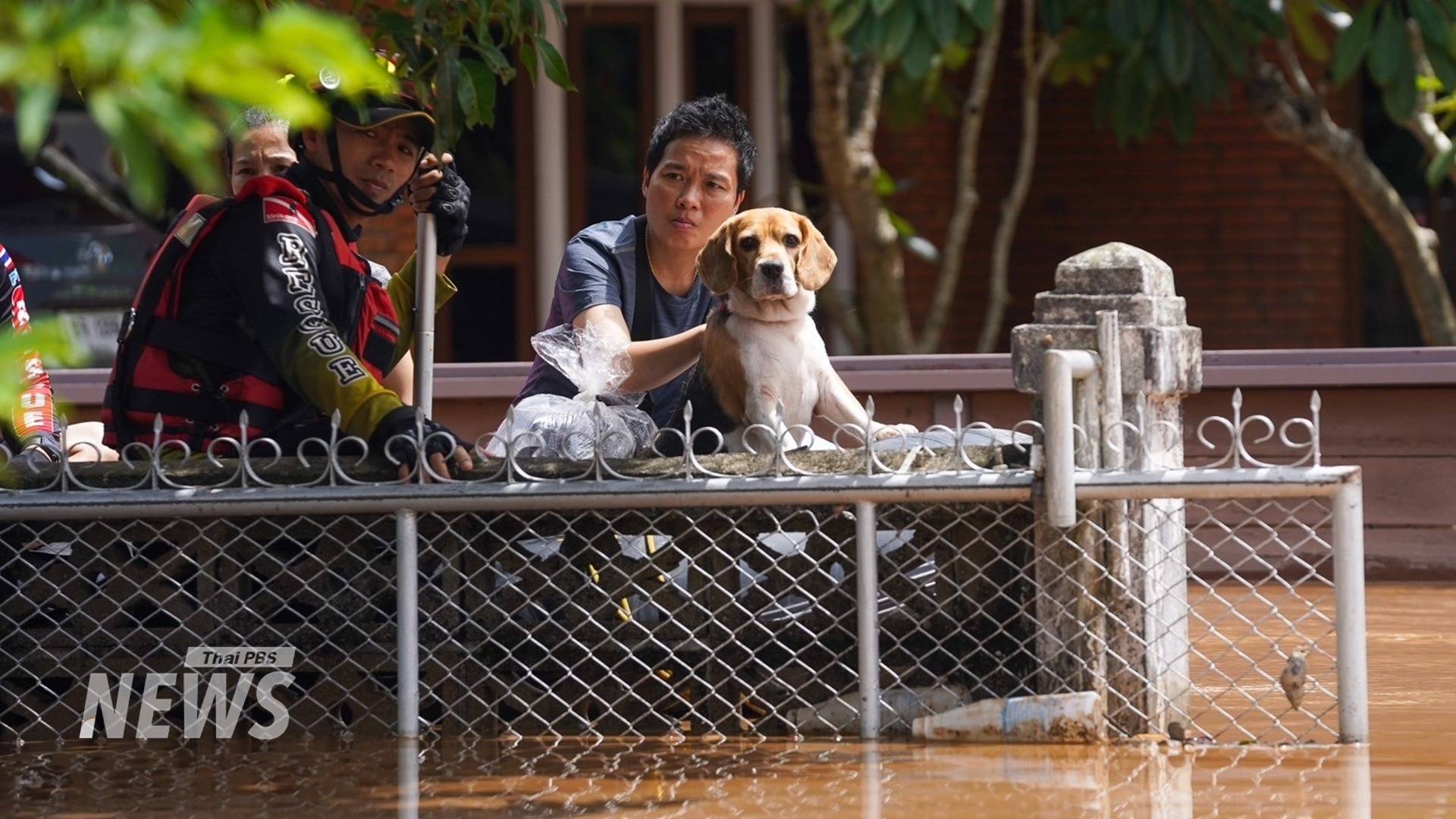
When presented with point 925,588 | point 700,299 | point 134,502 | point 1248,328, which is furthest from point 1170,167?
point 134,502

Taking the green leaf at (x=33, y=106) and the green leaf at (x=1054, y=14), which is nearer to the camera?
the green leaf at (x=33, y=106)

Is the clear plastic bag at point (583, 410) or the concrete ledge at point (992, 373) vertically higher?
the concrete ledge at point (992, 373)

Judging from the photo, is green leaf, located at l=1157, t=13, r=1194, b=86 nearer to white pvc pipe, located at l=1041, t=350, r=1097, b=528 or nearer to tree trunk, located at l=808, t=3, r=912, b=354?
tree trunk, located at l=808, t=3, r=912, b=354

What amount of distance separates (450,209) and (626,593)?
1107mm

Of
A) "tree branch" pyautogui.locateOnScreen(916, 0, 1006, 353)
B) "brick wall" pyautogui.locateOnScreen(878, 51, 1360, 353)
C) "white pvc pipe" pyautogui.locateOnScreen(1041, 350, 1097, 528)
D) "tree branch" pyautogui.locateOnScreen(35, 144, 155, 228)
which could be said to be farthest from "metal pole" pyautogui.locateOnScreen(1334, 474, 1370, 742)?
"tree branch" pyautogui.locateOnScreen(35, 144, 155, 228)

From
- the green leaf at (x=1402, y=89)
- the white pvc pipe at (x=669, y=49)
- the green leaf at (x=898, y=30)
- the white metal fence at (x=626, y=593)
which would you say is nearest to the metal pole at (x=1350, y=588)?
the white metal fence at (x=626, y=593)

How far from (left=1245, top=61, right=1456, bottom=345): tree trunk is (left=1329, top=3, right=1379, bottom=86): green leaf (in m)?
1.06

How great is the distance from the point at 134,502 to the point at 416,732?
2.83 feet

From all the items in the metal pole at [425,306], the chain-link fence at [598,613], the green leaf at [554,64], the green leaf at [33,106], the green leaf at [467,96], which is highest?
the green leaf at [554,64]

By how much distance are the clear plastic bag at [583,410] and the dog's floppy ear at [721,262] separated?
305 mm

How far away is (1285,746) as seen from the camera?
14.3 ft

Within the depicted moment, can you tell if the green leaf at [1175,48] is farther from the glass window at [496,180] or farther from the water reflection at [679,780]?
the water reflection at [679,780]

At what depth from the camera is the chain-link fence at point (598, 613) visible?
14.5 ft

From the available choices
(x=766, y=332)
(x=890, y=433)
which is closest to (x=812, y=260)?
Answer: (x=766, y=332)
